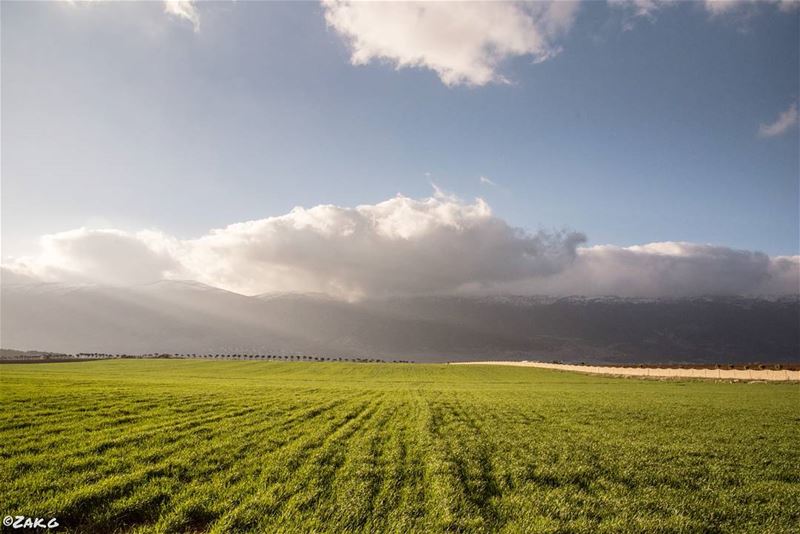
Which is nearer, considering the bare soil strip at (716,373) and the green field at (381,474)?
the green field at (381,474)

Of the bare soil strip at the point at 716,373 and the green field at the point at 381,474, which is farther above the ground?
the green field at the point at 381,474

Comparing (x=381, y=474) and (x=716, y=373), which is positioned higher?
(x=381, y=474)

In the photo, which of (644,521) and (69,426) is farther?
(69,426)

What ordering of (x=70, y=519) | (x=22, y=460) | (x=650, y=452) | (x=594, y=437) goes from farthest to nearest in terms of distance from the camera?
1. (x=594, y=437)
2. (x=650, y=452)
3. (x=22, y=460)
4. (x=70, y=519)

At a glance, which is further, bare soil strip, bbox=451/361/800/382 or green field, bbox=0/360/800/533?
bare soil strip, bbox=451/361/800/382

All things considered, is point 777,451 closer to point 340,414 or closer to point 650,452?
point 650,452

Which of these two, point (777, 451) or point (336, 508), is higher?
point (336, 508)

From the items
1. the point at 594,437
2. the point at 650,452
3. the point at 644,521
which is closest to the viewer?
the point at 644,521

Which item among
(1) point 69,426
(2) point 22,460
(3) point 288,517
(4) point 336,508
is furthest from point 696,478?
(1) point 69,426

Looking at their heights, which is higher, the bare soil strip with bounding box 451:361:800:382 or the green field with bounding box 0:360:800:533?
the green field with bounding box 0:360:800:533

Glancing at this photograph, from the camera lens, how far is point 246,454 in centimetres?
1430

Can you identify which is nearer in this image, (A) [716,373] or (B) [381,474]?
(B) [381,474]

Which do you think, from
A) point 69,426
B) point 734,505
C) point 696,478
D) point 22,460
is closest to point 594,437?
point 696,478

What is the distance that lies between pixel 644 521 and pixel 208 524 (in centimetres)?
986
